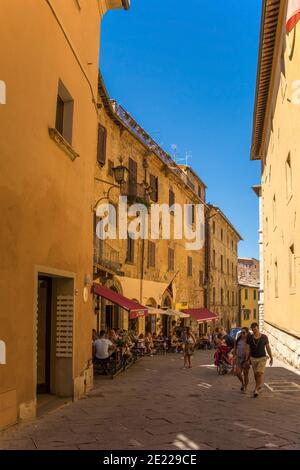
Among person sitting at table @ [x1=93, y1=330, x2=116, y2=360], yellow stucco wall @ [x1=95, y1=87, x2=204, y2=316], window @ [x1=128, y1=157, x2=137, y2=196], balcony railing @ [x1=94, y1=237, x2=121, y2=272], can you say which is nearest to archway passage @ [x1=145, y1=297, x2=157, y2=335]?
yellow stucco wall @ [x1=95, y1=87, x2=204, y2=316]

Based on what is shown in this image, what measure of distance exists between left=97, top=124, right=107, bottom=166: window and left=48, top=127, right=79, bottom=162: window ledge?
987 cm

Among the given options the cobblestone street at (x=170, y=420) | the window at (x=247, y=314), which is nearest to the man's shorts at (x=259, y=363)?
the cobblestone street at (x=170, y=420)

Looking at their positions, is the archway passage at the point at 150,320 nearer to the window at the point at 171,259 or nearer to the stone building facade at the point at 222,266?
the window at the point at 171,259

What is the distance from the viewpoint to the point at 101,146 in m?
20.3

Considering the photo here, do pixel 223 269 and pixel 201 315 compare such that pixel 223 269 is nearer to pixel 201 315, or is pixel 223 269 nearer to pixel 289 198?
pixel 201 315

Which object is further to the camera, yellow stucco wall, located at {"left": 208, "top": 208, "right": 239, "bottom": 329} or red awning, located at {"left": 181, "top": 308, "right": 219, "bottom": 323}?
yellow stucco wall, located at {"left": 208, "top": 208, "right": 239, "bottom": 329}

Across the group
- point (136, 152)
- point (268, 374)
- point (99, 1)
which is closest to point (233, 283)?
point (136, 152)

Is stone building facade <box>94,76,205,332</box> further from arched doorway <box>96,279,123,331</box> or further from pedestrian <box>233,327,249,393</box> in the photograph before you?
pedestrian <box>233,327,249,393</box>

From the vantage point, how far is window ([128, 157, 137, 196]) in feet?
78.6

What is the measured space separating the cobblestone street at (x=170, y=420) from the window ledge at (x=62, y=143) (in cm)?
449

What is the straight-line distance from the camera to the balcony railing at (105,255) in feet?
60.8

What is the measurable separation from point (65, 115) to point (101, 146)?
9.91m

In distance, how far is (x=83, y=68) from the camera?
11.2m
